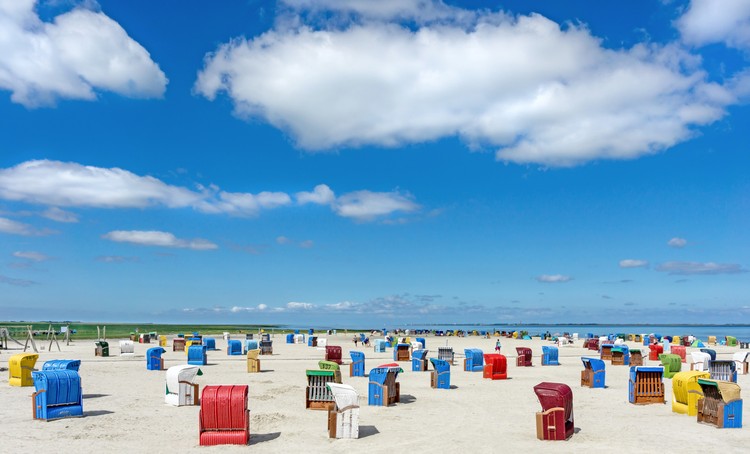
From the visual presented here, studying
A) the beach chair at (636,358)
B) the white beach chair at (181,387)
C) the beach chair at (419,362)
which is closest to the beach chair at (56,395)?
the white beach chair at (181,387)

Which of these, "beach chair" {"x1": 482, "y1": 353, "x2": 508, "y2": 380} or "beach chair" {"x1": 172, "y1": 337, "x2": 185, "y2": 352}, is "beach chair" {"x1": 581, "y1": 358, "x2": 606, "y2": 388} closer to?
"beach chair" {"x1": 482, "y1": 353, "x2": 508, "y2": 380}

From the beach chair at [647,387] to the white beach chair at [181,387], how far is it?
624 inches

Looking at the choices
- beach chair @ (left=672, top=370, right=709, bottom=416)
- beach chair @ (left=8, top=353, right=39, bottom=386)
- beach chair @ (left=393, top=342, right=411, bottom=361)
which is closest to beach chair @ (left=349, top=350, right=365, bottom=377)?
beach chair @ (left=393, top=342, right=411, bottom=361)

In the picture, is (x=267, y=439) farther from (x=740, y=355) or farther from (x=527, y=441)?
(x=740, y=355)

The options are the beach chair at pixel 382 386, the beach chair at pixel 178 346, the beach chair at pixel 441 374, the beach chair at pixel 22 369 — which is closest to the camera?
the beach chair at pixel 382 386

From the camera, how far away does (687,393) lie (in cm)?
1969

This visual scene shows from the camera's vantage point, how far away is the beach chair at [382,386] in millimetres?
21016

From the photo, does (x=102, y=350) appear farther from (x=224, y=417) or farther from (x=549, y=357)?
(x=224, y=417)

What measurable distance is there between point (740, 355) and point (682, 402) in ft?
65.8

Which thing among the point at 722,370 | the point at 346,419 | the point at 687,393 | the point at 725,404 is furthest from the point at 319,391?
the point at 722,370

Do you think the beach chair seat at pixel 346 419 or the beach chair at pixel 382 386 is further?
the beach chair at pixel 382 386

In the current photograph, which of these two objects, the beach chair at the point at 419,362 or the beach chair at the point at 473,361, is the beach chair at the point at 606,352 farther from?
the beach chair at the point at 419,362

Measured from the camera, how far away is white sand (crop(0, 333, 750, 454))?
14938mm

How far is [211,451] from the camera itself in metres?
14.3
